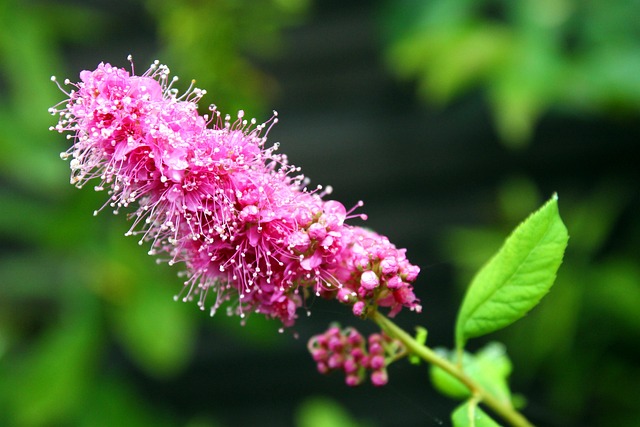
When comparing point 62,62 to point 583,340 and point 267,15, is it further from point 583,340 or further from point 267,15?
point 583,340

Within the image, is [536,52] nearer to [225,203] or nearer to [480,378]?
[480,378]

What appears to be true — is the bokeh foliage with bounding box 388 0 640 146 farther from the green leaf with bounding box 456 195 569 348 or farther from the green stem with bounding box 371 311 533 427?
the green stem with bounding box 371 311 533 427

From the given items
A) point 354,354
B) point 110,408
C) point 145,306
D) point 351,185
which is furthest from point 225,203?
point 351,185

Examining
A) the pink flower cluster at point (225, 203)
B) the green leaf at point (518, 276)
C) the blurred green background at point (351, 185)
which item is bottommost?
the pink flower cluster at point (225, 203)

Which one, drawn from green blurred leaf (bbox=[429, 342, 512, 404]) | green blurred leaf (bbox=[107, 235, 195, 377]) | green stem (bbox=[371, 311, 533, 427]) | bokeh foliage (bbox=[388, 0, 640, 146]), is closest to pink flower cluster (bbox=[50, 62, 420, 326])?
green stem (bbox=[371, 311, 533, 427])

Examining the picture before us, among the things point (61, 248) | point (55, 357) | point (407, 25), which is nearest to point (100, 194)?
point (61, 248)

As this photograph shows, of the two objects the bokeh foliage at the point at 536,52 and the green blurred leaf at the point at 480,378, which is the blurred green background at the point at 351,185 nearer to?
the bokeh foliage at the point at 536,52

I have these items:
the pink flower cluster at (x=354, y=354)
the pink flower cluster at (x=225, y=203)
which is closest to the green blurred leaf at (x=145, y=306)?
the pink flower cluster at (x=354, y=354)
